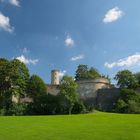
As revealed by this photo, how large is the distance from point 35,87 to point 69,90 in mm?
8853

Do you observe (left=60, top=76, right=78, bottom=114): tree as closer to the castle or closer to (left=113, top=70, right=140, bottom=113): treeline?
(left=113, top=70, right=140, bottom=113): treeline

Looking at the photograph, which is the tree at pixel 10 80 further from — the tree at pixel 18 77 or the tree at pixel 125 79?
the tree at pixel 125 79

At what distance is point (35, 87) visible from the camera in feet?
185

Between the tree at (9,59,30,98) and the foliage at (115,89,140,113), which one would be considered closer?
the foliage at (115,89,140,113)

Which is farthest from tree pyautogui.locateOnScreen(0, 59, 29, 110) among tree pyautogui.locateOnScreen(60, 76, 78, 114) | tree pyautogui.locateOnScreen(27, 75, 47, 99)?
tree pyautogui.locateOnScreen(60, 76, 78, 114)

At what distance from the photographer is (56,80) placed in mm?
75062

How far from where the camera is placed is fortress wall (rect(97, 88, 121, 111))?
5931 cm

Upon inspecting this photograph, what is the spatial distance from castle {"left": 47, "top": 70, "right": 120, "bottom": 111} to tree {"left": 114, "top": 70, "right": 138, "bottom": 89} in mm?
3723

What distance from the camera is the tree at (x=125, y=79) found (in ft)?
211

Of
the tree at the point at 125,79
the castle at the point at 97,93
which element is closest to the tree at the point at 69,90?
the castle at the point at 97,93

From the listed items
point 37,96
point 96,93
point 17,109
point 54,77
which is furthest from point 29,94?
point 54,77

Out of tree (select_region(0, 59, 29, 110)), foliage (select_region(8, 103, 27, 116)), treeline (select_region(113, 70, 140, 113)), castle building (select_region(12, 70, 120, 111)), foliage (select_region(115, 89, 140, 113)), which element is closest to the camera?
foliage (select_region(8, 103, 27, 116))

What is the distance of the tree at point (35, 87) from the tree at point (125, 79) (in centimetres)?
1637

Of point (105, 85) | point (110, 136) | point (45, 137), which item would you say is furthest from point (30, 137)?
point (105, 85)
